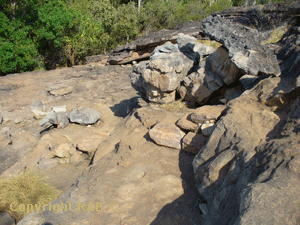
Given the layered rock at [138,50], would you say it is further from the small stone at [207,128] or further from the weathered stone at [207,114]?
the small stone at [207,128]

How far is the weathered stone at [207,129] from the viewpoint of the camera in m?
3.90

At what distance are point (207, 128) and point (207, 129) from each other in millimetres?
25

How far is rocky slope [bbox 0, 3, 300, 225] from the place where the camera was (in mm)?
2189

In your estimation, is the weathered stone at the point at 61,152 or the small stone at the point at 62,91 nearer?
the weathered stone at the point at 61,152

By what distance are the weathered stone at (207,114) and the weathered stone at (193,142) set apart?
1.12ft

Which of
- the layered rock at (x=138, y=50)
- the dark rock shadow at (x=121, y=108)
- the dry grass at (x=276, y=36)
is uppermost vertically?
the dry grass at (x=276, y=36)

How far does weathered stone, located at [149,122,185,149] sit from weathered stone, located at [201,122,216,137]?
0.45 metres

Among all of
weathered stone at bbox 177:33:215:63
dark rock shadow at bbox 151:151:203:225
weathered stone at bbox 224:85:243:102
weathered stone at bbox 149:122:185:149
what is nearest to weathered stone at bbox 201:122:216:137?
weathered stone at bbox 149:122:185:149

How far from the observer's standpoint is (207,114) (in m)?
4.14

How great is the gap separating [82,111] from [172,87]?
11.3 ft

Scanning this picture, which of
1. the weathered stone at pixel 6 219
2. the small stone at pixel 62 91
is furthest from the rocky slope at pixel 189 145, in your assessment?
the small stone at pixel 62 91

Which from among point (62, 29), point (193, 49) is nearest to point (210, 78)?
point (193, 49)

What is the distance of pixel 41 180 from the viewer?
454cm

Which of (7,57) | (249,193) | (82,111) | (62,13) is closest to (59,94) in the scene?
(82,111)
